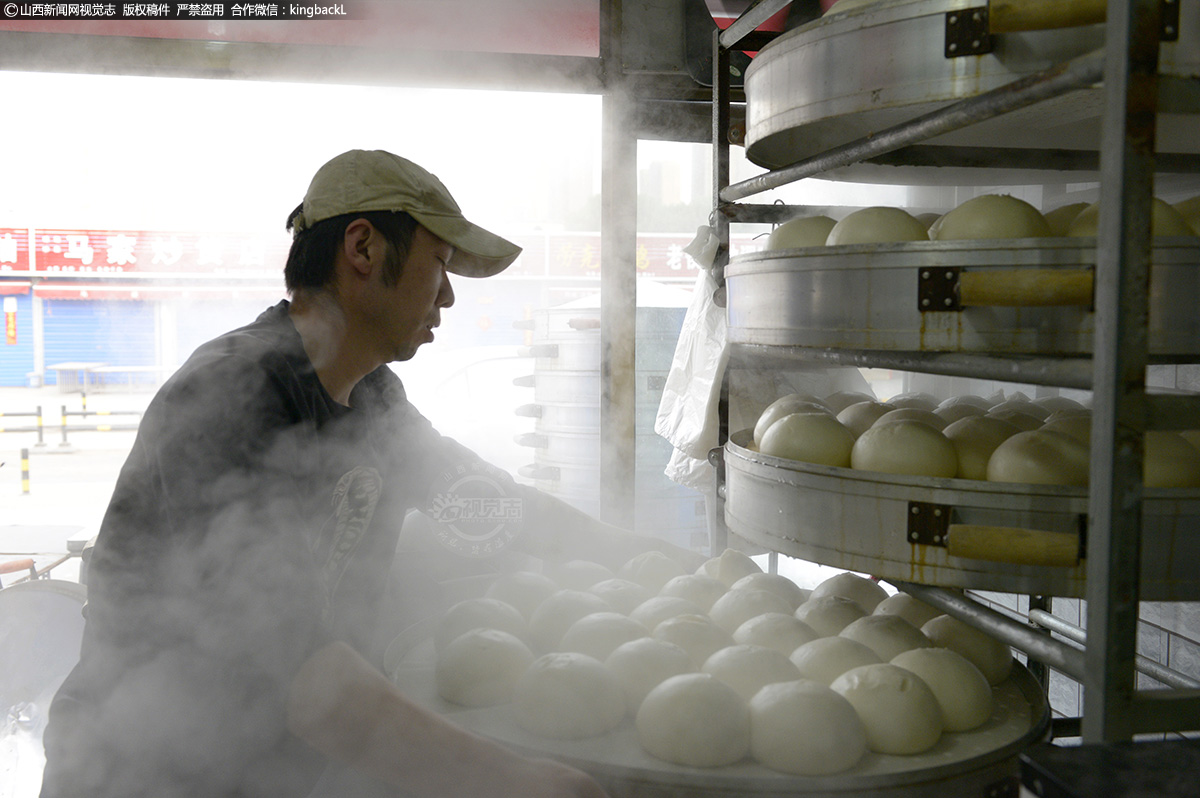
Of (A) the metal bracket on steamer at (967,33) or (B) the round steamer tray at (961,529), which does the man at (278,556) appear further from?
(A) the metal bracket on steamer at (967,33)

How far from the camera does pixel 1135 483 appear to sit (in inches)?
28.6

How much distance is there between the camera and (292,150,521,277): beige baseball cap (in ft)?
3.86

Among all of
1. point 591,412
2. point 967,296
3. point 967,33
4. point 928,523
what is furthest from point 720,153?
point 591,412

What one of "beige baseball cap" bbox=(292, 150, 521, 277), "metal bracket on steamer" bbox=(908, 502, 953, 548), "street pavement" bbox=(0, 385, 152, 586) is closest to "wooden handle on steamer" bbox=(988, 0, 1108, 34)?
"metal bracket on steamer" bbox=(908, 502, 953, 548)

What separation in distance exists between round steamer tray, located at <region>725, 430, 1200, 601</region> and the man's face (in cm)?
55

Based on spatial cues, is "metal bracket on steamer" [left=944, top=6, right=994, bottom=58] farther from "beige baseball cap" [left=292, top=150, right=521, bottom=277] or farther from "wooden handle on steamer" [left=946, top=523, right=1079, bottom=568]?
"beige baseball cap" [left=292, top=150, right=521, bottom=277]

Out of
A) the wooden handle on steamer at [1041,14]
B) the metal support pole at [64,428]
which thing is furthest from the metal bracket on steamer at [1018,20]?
the metal support pole at [64,428]

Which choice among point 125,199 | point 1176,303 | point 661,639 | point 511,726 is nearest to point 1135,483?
point 1176,303

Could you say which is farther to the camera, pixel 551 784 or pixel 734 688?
pixel 734 688

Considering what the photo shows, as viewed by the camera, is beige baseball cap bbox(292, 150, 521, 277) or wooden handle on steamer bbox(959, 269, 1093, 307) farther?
beige baseball cap bbox(292, 150, 521, 277)

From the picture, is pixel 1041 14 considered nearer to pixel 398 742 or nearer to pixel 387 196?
pixel 387 196

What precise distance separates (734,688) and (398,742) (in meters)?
0.42

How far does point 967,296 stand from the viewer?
2.98 feet

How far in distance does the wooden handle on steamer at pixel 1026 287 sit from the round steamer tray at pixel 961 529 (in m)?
0.20
